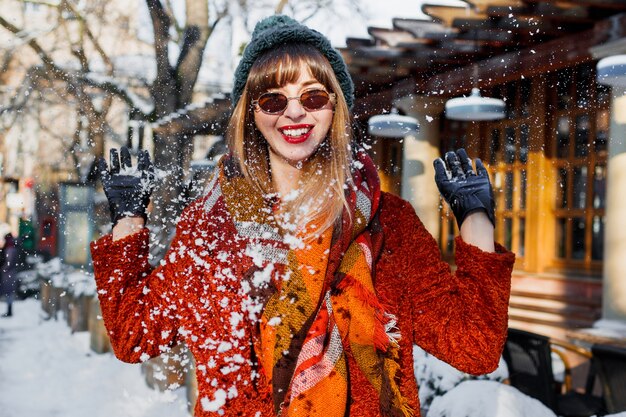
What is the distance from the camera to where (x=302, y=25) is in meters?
1.11

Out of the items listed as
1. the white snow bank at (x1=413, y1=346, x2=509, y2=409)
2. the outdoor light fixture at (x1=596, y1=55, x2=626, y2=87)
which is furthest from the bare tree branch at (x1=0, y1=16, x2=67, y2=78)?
the outdoor light fixture at (x1=596, y1=55, x2=626, y2=87)

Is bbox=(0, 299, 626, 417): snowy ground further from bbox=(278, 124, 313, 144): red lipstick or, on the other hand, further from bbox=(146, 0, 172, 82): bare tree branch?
bbox=(146, 0, 172, 82): bare tree branch

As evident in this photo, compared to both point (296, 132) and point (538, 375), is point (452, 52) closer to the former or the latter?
point (538, 375)

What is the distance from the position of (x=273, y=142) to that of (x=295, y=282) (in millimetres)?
253

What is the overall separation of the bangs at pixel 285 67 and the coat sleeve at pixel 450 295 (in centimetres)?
32

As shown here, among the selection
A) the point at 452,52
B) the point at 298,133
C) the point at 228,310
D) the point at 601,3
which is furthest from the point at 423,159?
the point at 601,3

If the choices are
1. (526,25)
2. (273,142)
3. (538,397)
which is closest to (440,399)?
(538,397)

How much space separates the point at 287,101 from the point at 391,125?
1019mm

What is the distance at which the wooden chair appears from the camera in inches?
103

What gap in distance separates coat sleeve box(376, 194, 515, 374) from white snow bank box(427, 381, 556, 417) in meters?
1.11

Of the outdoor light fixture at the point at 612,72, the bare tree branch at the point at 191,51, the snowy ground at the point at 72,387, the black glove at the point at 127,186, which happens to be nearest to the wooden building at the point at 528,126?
the outdoor light fixture at the point at 612,72

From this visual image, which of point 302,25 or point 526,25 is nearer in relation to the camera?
point 302,25

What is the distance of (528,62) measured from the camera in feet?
8.59

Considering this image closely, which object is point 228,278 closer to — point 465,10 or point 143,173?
point 143,173
